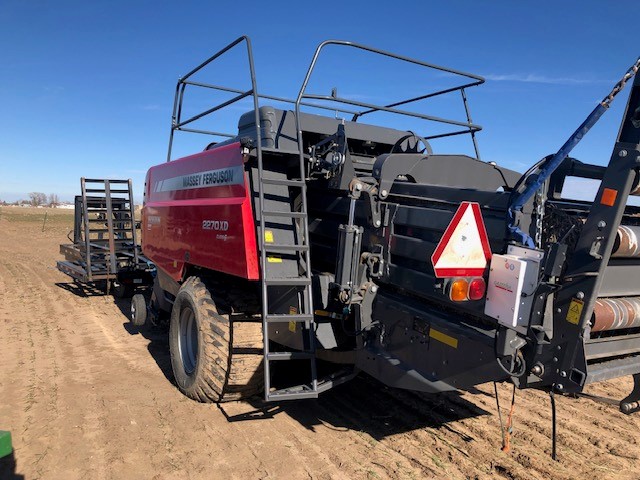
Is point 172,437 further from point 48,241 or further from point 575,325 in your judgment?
point 48,241

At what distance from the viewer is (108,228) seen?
33.7 feet

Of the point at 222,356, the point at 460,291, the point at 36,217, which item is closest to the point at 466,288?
the point at 460,291

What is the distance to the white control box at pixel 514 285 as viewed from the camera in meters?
2.47

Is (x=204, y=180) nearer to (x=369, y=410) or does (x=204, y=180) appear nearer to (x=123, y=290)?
(x=369, y=410)

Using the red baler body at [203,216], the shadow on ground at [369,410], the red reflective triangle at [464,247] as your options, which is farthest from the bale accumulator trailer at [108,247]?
the red reflective triangle at [464,247]

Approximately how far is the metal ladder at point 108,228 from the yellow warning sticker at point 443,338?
26.4 ft

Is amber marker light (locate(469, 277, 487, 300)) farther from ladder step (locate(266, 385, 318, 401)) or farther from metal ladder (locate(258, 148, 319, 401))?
ladder step (locate(266, 385, 318, 401))

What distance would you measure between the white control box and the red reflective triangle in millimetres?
101

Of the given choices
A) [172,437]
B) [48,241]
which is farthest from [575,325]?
[48,241]

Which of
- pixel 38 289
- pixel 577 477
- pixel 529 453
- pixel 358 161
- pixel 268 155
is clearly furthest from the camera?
pixel 38 289

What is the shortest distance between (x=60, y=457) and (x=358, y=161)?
3.35m

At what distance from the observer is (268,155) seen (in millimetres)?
3861

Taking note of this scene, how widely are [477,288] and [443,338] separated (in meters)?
0.39

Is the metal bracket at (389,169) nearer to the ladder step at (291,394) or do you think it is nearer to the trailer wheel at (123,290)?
the ladder step at (291,394)
